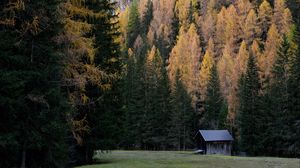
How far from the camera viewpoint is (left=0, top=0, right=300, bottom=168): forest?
13.8 metres

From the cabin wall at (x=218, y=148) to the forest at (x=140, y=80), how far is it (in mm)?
1950

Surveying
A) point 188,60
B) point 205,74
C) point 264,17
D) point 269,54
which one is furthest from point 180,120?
point 264,17

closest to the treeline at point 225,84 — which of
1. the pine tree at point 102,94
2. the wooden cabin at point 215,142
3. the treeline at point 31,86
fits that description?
the wooden cabin at point 215,142

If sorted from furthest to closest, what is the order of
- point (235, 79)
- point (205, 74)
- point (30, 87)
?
1. point (205, 74)
2. point (235, 79)
3. point (30, 87)

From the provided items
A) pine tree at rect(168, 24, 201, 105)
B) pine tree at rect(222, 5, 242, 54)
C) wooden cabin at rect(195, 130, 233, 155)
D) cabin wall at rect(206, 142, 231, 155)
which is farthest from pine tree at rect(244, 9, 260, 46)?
cabin wall at rect(206, 142, 231, 155)

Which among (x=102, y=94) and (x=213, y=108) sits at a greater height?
(x=213, y=108)

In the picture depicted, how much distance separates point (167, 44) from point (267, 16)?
34950 millimetres

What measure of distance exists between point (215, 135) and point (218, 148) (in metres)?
2.17

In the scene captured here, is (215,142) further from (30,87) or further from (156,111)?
(30,87)

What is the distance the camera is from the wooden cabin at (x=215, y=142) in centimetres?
6093

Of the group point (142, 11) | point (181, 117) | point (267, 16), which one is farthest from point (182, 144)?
point (142, 11)

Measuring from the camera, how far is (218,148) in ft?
203

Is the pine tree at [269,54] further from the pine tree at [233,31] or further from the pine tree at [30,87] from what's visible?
the pine tree at [30,87]

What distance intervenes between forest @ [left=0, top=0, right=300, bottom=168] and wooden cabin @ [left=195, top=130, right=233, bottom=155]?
195cm
